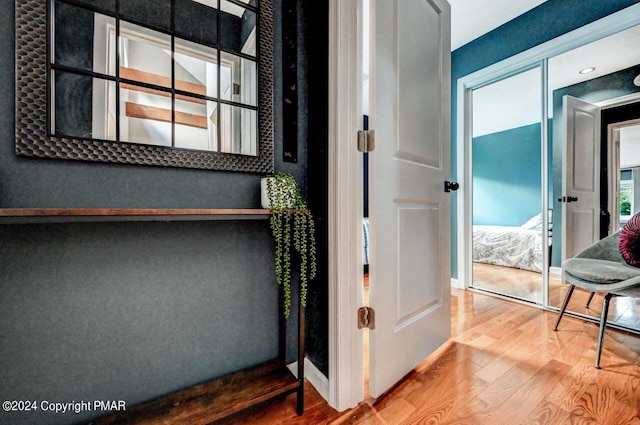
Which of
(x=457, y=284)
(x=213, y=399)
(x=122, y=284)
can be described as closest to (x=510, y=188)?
(x=457, y=284)

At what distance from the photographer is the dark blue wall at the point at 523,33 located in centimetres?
191

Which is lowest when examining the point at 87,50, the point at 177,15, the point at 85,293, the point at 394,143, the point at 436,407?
the point at 436,407

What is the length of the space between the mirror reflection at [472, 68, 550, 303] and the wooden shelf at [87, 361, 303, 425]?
2.37 m

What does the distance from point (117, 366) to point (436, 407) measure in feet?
4.05

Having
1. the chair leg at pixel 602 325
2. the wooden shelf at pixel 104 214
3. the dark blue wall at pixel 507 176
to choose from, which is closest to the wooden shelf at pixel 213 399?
the wooden shelf at pixel 104 214

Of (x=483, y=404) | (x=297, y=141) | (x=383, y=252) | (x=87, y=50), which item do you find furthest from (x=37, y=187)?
(x=483, y=404)

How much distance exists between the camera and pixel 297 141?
129 cm

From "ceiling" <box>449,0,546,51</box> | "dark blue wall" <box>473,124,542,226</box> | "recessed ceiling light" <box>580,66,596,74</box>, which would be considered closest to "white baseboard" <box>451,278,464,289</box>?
"dark blue wall" <box>473,124,542,226</box>

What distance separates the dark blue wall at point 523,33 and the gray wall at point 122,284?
224 cm

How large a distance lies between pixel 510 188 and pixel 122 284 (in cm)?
454

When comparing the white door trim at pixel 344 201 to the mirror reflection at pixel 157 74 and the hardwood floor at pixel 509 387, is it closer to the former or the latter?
the hardwood floor at pixel 509 387

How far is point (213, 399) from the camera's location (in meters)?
0.99

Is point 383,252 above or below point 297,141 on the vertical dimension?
below

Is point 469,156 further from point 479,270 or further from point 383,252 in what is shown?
point 383,252
